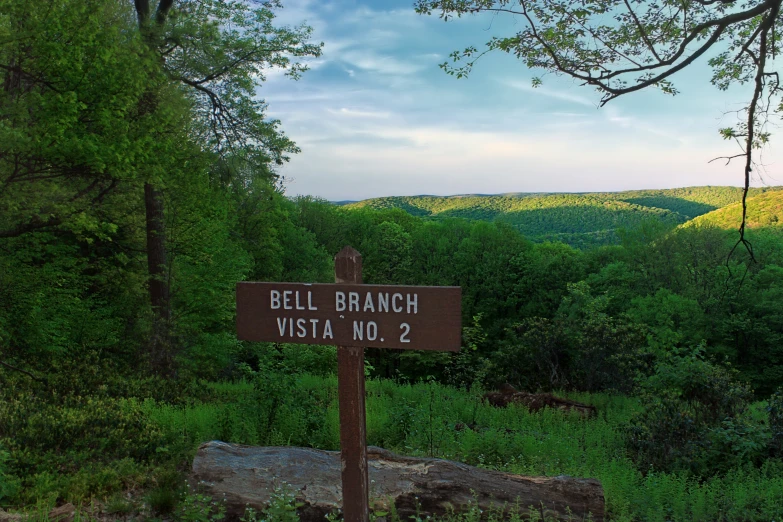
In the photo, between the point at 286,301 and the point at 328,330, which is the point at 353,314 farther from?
the point at 286,301

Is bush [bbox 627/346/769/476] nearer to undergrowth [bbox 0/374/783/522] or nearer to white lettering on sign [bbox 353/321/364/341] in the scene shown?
undergrowth [bbox 0/374/783/522]

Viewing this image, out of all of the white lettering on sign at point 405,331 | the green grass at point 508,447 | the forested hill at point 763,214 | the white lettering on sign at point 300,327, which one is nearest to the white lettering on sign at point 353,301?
the white lettering on sign at point 300,327

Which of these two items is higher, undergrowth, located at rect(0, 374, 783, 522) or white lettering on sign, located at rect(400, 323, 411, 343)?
white lettering on sign, located at rect(400, 323, 411, 343)

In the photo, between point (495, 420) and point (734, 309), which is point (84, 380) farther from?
point (734, 309)

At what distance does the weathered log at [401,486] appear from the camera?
16.8 feet

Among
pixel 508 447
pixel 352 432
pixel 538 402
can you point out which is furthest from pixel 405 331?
pixel 538 402

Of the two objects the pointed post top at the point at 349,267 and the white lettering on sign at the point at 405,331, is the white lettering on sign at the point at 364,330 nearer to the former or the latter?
the white lettering on sign at the point at 405,331

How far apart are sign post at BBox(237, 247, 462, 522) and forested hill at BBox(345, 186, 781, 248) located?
81.2m

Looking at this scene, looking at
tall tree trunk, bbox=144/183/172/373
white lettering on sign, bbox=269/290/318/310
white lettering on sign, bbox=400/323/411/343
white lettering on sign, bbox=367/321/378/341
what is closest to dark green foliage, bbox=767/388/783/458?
white lettering on sign, bbox=400/323/411/343

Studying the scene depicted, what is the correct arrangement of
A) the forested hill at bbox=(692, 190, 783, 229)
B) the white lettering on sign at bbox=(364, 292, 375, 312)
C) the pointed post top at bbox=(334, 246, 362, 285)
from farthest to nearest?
the forested hill at bbox=(692, 190, 783, 229) → the pointed post top at bbox=(334, 246, 362, 285) → the white lettering on sign at bbox=(364, 292, 375, 312)

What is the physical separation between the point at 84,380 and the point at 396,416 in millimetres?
6375

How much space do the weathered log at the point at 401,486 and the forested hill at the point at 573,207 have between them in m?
79.8

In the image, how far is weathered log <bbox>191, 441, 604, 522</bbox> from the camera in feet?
16.8

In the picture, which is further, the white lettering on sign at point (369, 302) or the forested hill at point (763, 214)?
the forested hill at point (763, 214)
